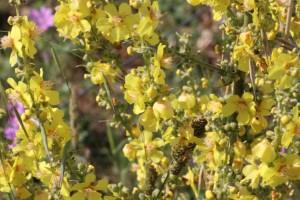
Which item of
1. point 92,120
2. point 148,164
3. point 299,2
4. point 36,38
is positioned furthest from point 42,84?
point 92,120

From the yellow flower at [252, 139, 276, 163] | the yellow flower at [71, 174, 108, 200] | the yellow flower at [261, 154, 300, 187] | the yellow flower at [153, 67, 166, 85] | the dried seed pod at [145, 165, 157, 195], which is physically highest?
the yellow flower at [153, 67, 166, 85]

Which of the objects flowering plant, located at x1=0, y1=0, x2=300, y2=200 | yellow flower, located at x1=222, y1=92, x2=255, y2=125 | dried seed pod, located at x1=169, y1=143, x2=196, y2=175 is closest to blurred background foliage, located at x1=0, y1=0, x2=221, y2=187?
dried seed pod, located at x1=169, y1=143, x2=196, y2=175

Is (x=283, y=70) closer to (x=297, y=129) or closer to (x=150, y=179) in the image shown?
(x=297, y=129)

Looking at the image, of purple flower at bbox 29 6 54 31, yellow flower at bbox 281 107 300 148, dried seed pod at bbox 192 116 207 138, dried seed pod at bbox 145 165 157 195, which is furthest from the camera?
purple flower at bbox 29 6 54 31

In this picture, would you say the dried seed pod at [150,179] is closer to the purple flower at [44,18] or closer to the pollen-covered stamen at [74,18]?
the pollen-covered stamen at [74,18]

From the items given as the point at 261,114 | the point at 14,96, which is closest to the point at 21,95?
the point at 14,96

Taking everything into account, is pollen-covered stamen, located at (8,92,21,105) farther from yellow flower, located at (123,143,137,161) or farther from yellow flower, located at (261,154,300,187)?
yellow flower, located at (261,154,300,187)

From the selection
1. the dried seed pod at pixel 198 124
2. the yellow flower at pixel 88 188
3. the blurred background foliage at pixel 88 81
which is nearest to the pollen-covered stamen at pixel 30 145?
the yellow flower at pixel 88 188

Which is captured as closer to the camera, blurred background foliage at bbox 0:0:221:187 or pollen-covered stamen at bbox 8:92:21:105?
pollen-covered stamen at bbox 8:92:21:105
